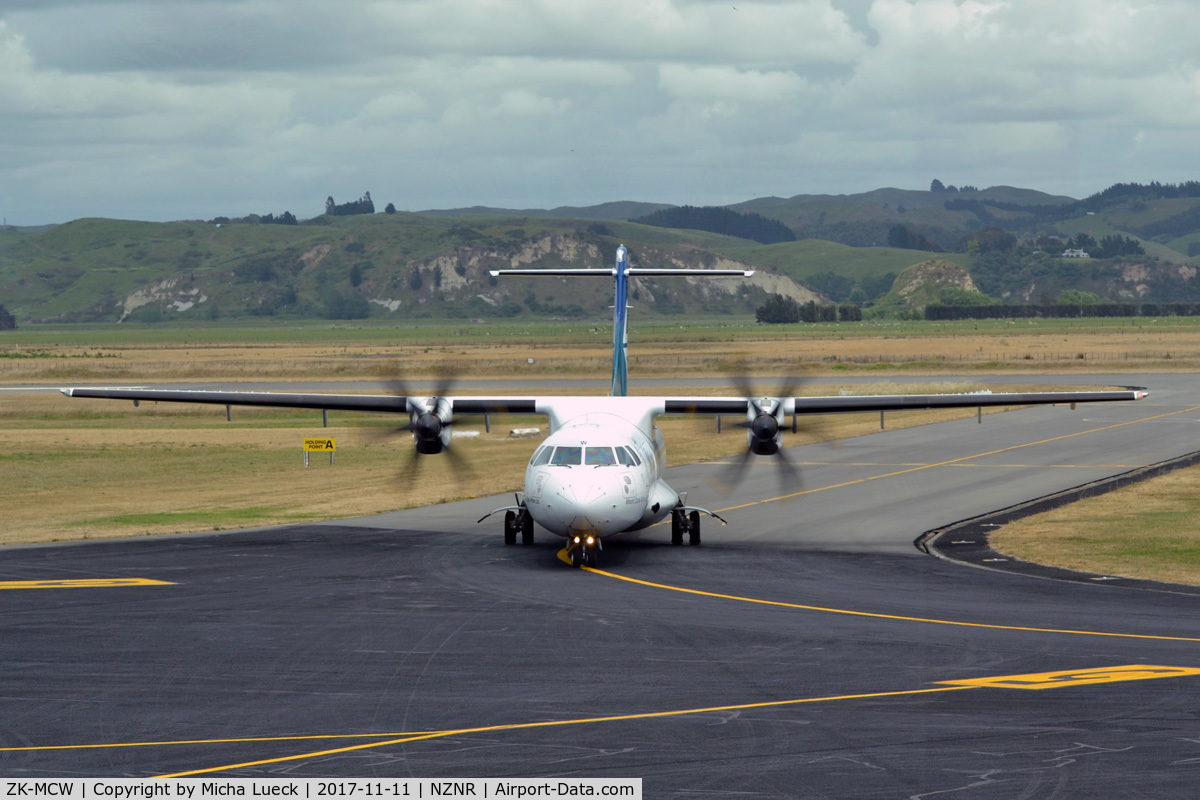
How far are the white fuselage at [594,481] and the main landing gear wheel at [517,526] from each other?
269 centimetres

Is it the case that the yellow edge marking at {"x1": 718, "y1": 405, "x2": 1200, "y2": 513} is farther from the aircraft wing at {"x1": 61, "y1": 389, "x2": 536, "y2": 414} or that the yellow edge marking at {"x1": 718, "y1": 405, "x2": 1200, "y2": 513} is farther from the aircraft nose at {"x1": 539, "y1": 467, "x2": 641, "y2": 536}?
the aircraft nose at {"x1": 539, "y1": 467, "x2": 641, "y2": 536}

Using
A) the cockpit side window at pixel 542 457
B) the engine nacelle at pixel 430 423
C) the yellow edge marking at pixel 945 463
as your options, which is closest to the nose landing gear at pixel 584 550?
the cockpit side window at pixel 542 457

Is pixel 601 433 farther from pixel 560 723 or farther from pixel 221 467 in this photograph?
pixel 221 467

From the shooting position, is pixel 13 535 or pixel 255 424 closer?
pixel 13 535

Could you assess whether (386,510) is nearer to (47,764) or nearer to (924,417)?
(47,764)

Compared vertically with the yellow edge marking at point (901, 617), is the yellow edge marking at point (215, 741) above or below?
above

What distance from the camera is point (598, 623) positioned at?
20.7 meters

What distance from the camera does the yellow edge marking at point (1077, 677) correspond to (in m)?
16.5

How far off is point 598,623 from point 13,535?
18882 mm

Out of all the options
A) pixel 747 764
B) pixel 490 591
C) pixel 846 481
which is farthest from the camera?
pixel 846 481

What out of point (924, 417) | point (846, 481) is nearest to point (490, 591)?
point (846, 481)

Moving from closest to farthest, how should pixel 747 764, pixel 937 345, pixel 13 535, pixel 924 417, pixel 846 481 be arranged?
pixel 747 764 → pixel 13 535 → pixel 846 481 → pixel 924 417 → pixel 937 345

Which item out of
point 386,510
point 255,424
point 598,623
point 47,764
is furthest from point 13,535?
point 255,424
